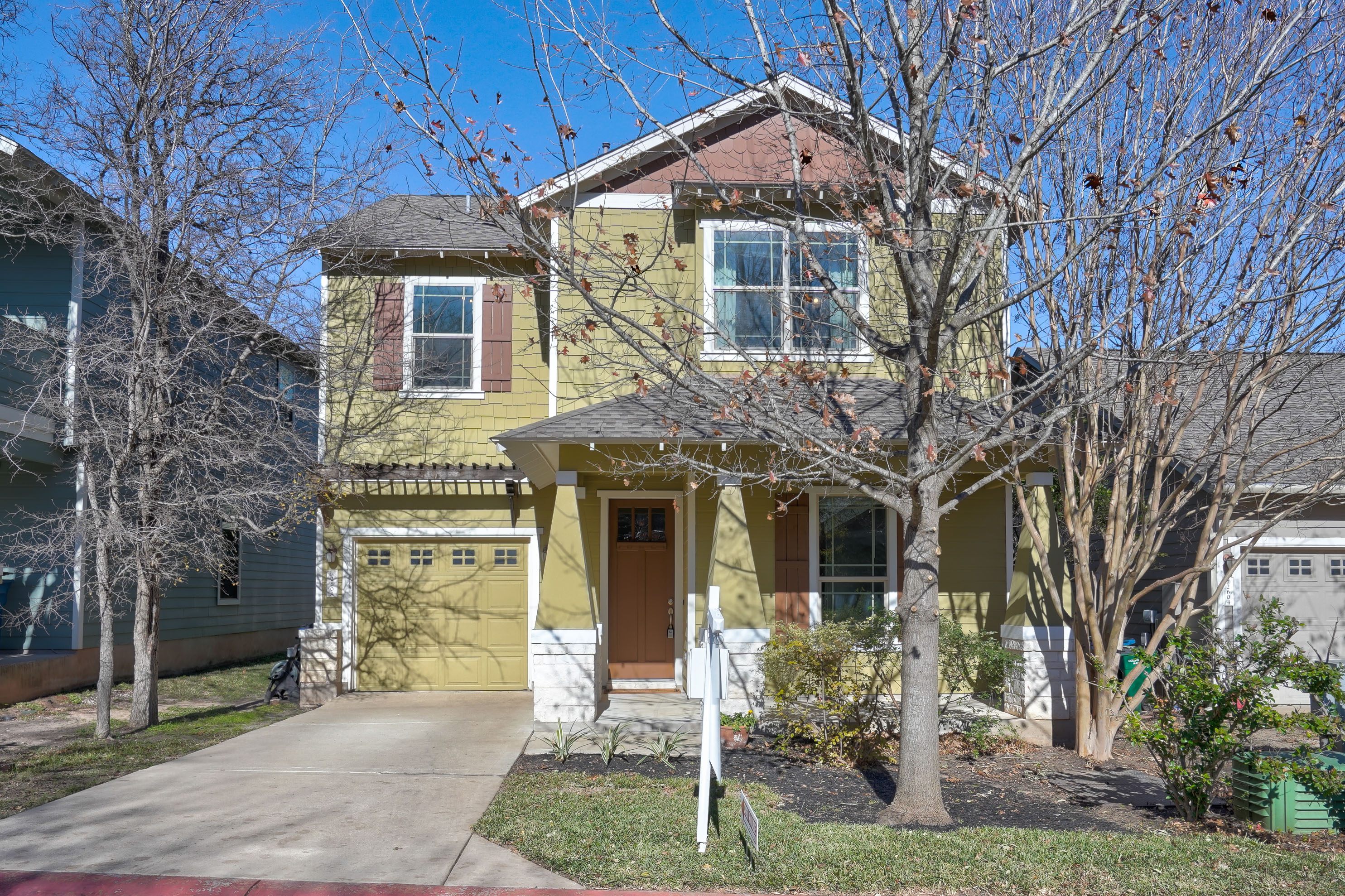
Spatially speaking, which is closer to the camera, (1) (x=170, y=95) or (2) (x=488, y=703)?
(1) (x=170, y=95)

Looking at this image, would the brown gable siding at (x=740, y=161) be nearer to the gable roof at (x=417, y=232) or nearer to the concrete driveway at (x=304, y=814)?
the gable roof at (x=417, y=232)

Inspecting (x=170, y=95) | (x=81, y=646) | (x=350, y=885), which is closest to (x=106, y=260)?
(x=170, y=95)

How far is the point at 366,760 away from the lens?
9.02 meters

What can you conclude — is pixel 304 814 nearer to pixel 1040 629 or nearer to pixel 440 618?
pixel 440 618

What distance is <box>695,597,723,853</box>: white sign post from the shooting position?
6133 mm

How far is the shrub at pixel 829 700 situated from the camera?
8.91m

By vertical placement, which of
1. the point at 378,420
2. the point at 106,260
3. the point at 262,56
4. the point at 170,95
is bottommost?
the point at 378,420

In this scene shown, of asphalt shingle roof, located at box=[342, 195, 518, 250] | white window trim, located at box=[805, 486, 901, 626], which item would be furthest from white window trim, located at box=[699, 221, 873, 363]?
asphalt shingle roof, located at box=[342, 195, 518, 250]

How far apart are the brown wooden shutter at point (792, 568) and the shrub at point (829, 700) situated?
8.73ft

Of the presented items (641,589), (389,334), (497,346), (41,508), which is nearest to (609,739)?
(641,589)

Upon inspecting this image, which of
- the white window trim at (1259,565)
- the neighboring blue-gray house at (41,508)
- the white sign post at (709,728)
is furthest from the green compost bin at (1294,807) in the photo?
the neighboring blue-gray house at (41,508)

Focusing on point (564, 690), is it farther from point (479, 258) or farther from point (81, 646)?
point (81, 646)

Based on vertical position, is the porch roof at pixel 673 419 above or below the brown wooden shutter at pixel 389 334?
below

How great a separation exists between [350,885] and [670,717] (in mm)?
5286
